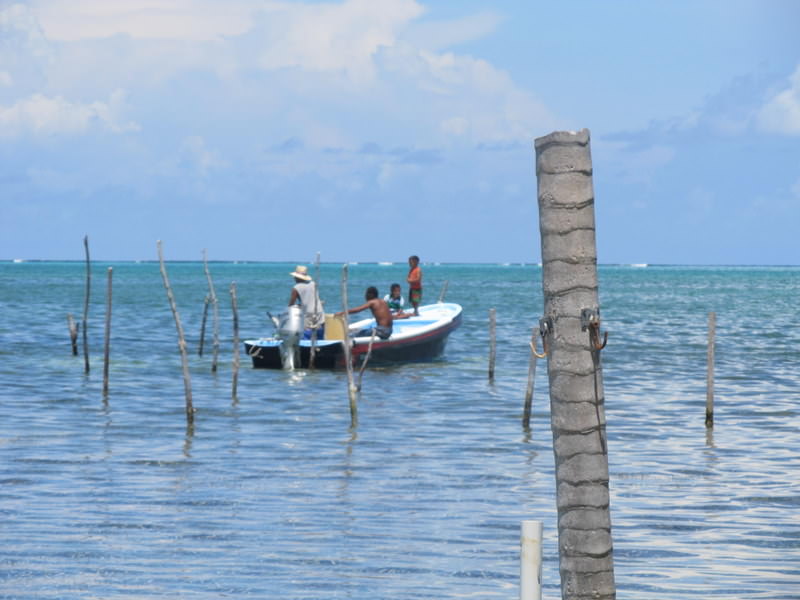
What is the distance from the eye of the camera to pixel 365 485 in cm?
1345

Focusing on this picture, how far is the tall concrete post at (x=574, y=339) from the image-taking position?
5.02 meters

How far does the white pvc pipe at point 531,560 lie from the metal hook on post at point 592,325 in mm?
772

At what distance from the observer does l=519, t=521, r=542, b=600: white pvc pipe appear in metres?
4.76

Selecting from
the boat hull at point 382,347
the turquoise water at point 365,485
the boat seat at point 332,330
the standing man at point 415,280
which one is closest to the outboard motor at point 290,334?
the boat hull at point 382,347

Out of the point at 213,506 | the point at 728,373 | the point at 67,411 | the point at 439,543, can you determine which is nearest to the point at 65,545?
the point at 213,506

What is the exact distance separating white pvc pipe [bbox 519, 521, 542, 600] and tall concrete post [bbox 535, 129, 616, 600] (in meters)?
0.41

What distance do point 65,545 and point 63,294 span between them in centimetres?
7458

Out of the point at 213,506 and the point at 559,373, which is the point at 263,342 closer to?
the point at 213,506

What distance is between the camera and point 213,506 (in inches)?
478

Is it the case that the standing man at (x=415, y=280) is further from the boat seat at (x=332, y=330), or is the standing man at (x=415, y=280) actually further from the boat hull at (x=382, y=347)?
the boat seat at (x=332, y=330)

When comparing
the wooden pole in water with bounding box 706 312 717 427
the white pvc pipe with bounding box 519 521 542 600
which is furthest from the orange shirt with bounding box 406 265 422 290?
the white pvc pipe with bounding box 519 521 542 600

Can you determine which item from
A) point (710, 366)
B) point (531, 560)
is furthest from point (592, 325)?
point (710, 366)

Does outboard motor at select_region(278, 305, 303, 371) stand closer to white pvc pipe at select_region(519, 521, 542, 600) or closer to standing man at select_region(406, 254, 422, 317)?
standing man at select_region(406, 254, 422, 317)

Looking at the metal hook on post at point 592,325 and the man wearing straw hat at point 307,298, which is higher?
the metal hook on post at point 592,325
